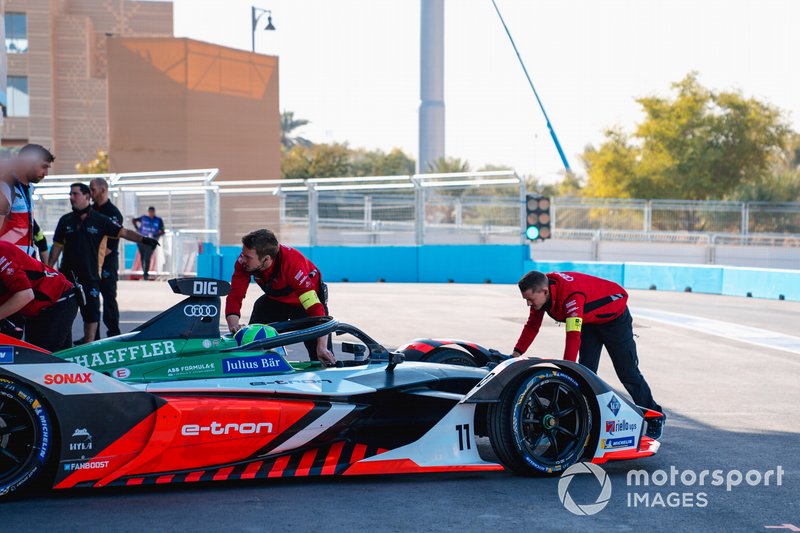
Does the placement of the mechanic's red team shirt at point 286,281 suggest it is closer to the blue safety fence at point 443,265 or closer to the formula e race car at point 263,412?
the formula e race car at point 263,412

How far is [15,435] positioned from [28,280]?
1305 mm

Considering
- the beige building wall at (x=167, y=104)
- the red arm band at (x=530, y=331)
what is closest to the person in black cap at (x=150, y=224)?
the red arm band at (x=530, y=331)

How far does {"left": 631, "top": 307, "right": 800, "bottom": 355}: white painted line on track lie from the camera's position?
42.8ft

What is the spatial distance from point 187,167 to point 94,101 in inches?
539

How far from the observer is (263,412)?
5.32 metres

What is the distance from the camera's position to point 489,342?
12.4 metres

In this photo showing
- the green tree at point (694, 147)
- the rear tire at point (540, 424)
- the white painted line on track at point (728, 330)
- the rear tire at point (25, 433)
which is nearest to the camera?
the rear tire at point (25, 433)

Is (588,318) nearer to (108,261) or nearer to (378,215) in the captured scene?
(108,261)

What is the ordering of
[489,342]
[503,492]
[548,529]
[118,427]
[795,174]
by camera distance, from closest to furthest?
1. [548,529]
2. [118,427]
3. [503,492]
4. [489,342]
5. [795,174]

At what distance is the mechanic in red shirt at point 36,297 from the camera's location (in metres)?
5.89

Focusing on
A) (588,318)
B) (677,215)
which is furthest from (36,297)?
(677,215)

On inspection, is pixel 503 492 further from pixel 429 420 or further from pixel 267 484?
pixel 267 484

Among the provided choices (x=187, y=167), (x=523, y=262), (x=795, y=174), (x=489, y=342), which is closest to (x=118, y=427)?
(x=489, y=342)

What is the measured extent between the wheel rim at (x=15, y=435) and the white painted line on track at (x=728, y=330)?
969cm
